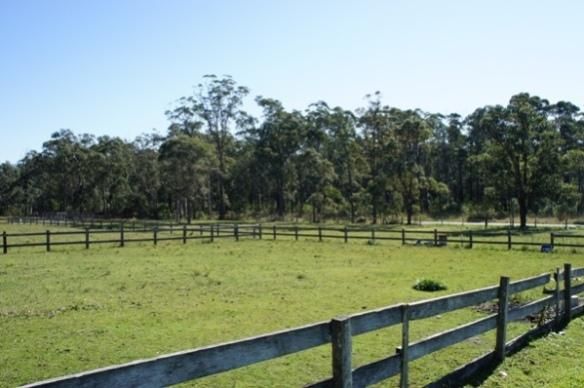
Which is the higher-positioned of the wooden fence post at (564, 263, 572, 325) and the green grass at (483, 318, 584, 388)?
the wooden fence post at (564, 263, 572, 325)

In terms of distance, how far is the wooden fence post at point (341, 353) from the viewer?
465cm

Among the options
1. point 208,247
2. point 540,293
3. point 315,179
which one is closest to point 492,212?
point 315,179

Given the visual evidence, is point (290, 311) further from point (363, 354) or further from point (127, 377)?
point (127, 377)

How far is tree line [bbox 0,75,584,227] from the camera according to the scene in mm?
47250

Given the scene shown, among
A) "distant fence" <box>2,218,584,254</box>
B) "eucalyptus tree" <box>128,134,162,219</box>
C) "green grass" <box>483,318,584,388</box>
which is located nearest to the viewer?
"green grass" <box>483,318,584,388</box>

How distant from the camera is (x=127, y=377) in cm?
331

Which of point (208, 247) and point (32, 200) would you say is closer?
point (208, 247)

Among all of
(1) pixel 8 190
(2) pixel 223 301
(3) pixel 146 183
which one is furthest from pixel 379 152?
(1) pixel 8 190

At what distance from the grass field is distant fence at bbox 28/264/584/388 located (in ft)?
1.95

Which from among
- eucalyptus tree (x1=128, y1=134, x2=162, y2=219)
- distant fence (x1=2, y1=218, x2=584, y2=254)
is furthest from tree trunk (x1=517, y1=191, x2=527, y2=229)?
eucalyptus tree (x1=128, y1=134, x2=162, y2=219)

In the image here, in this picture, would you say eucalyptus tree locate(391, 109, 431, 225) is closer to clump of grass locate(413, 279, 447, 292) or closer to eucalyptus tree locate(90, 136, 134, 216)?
clump of grass locate(413, 279, 447, 292)

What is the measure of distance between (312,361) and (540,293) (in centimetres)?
762

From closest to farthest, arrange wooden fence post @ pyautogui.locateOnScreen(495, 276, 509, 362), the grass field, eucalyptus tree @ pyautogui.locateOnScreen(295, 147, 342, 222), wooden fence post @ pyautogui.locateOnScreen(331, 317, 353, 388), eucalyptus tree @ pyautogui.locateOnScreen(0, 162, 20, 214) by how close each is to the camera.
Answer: wooden fence post @ pyautogui.locateOnScreen(331, 317, 353, 388)
wooden fence post @ pyautogui.locateOnScreen(495, 276, 509, 362)
the grass field
eucalyptus tree @ pyautogui.locateOnScreen(295, 147, 342, 222)
eucalyptus tree @ pyautogui.locateOnScreen(0, 162, 20, 214)

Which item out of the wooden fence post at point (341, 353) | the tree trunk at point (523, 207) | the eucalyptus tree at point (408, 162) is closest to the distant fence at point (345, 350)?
the wooden fence post at point (341, 353)
